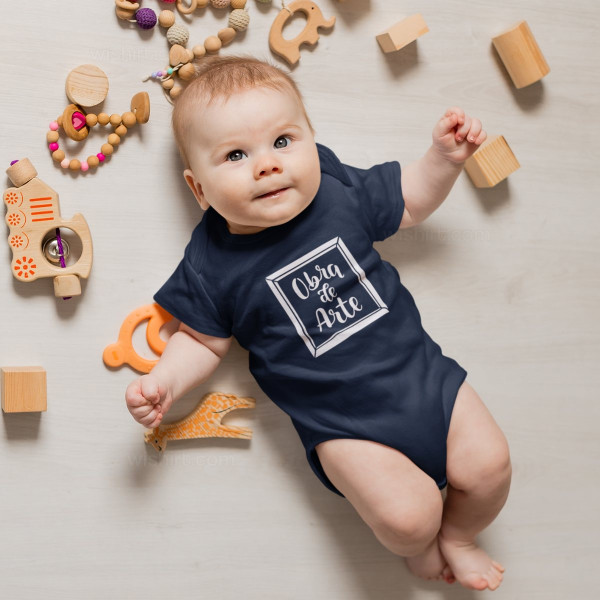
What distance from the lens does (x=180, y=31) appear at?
3.19ft

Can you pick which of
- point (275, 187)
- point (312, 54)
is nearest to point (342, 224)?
point (275, 187)

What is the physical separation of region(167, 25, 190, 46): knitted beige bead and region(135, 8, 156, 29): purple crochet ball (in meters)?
0.03

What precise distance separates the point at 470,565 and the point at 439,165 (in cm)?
54

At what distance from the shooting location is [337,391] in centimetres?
93

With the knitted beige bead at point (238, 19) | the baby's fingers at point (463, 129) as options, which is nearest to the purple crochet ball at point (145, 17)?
the knitted beige bead at point (238, 19)

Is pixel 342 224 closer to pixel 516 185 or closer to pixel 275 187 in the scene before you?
pixel 275 187

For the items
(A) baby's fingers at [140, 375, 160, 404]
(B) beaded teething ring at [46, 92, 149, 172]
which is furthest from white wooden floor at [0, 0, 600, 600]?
(A) baby's fingers at [140, 375, 160, 404]

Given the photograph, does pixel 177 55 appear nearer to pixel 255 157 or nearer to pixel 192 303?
pixel 255 157

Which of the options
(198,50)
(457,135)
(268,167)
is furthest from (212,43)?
(457,135)

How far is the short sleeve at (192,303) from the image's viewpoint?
0.93 metres

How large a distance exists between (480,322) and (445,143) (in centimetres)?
→ 30

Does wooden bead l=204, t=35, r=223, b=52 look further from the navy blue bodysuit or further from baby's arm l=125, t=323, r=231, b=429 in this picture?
baby's arm l=125, t=323, r=231, b=429

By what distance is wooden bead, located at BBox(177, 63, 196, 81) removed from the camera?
3.18ft

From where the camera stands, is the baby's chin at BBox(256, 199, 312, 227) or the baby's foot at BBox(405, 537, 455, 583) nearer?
the baby's chin at BBox(256, 199, 312, 227)
